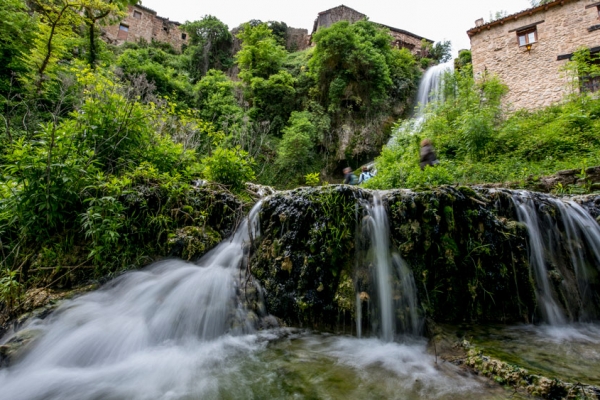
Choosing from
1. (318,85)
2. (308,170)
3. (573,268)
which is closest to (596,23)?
(318,85)

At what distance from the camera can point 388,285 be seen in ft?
10.6

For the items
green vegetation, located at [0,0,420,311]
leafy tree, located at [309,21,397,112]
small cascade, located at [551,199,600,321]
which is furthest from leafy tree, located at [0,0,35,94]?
small cascade, located at [551,199,600,321]

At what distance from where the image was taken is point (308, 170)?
15.3m

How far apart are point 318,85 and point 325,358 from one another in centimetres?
1705

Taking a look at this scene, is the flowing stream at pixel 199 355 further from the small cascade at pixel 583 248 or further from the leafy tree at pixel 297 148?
the leafy tree at pixel 297 148

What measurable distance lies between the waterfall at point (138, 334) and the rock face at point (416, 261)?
2.07 feet

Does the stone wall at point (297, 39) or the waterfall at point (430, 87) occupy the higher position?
the stone wall at point (297, 39)

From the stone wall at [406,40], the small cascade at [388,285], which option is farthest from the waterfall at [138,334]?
the stone wall at [406,40]

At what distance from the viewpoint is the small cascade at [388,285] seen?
3.12 metres

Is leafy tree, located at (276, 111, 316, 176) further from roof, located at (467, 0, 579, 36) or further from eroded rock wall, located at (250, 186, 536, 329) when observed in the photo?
eroded rock wall, located at (250, 186, 536, 329)

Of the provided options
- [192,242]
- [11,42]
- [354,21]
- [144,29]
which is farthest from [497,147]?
[144,29]

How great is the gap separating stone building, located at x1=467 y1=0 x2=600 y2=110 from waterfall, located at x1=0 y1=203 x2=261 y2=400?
1719cm

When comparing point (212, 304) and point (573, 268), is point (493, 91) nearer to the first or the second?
point (573, 268)

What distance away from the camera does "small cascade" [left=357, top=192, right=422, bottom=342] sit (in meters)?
3.12
